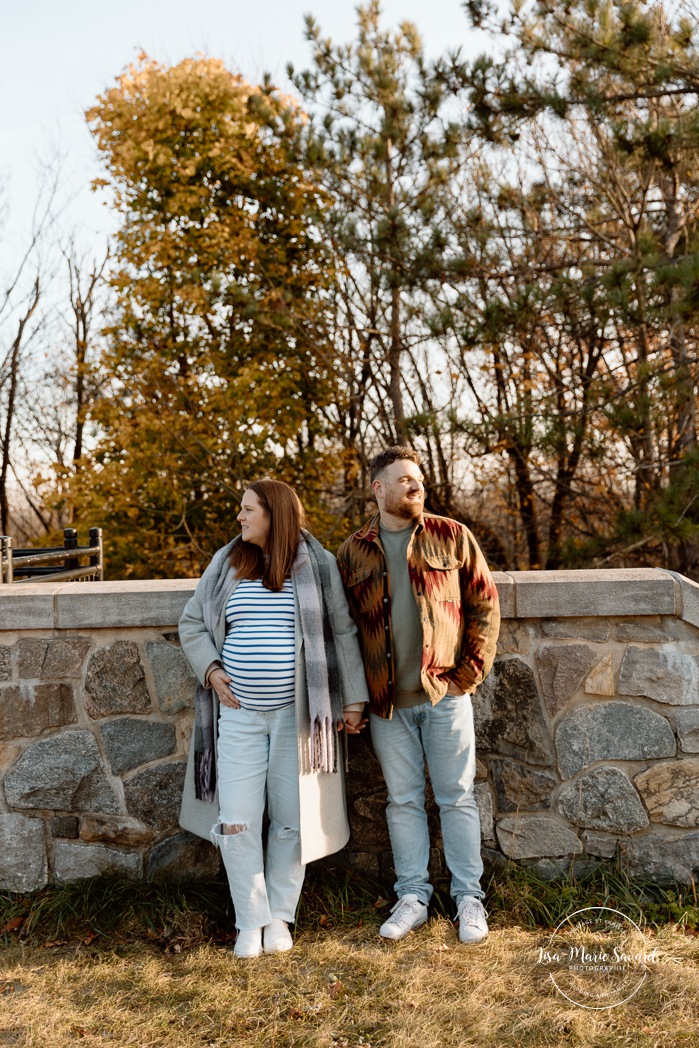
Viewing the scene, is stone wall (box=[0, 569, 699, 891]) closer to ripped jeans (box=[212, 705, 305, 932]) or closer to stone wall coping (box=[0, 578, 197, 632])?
stone wall coping (box=[0, 578, 197, 632])

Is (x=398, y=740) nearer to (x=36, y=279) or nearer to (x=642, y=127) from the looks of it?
(x=642, y=127)

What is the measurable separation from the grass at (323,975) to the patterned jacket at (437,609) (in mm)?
843

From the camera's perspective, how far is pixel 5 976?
3.09 m

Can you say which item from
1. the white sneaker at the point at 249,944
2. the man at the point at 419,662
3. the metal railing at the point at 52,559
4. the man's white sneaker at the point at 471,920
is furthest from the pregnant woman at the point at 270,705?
the metal railing at the point at 52,559

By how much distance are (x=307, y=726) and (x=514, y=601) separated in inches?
37.0

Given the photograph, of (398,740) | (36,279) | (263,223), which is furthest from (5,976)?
(36,279)

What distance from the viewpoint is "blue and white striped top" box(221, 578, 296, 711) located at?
10.5ft

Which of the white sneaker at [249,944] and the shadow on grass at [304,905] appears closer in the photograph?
the white sneaker at [249,944]

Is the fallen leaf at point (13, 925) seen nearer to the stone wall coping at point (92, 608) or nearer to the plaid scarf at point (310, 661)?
the plaid scarf at point (310, 661)

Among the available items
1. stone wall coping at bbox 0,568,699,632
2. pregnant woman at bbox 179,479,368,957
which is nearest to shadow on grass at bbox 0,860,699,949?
pregnant woman at bbox 179,479,368,957

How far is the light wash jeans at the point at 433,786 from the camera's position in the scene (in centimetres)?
327

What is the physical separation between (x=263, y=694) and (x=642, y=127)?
17.4 feet

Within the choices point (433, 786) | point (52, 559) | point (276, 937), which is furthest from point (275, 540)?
point (52, 559)

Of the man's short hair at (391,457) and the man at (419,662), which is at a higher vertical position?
the man's short hair at (391,457)
